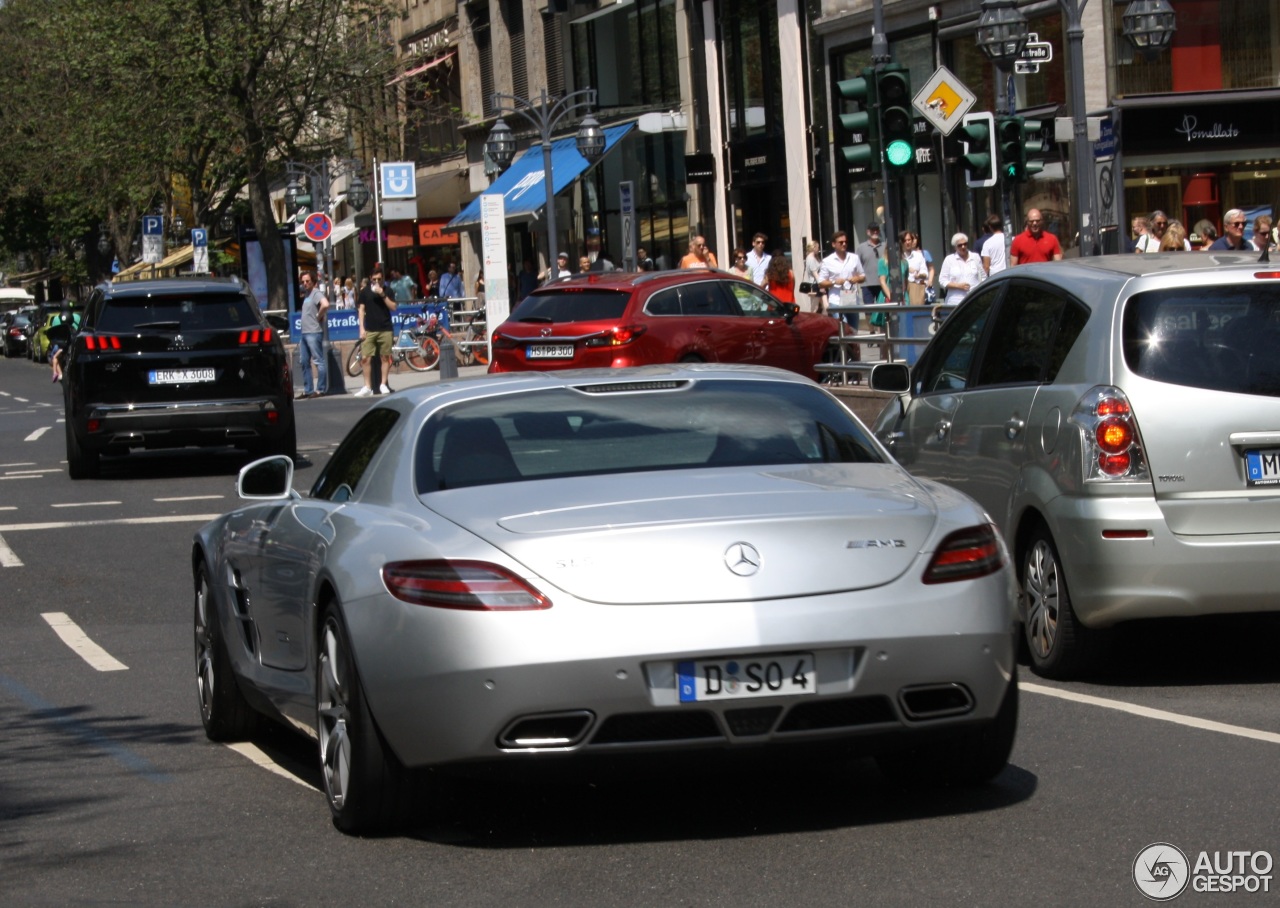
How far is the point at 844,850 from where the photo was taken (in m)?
5.56

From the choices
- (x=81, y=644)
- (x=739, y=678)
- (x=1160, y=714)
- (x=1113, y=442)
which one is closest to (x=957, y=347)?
(x=1113, y=442)

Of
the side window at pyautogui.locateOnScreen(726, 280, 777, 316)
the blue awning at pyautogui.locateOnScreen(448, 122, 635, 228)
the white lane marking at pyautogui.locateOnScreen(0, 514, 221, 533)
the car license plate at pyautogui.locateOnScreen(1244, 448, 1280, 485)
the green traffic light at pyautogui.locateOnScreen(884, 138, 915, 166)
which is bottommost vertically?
the white lane marking at pyautogui.locateOnScreen(0, 514, 221, 533)

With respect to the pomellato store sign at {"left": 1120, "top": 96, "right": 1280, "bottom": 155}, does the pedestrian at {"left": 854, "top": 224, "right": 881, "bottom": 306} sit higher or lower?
lower

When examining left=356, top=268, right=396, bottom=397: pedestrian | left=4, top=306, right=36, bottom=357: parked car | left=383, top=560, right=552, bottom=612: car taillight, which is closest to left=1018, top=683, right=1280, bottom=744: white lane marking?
left=383, top=560, right=552, bottom=612: car taillight

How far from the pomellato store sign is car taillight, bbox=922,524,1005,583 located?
2749 centimetres

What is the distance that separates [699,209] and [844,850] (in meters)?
41.1

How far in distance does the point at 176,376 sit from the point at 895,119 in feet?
23.3

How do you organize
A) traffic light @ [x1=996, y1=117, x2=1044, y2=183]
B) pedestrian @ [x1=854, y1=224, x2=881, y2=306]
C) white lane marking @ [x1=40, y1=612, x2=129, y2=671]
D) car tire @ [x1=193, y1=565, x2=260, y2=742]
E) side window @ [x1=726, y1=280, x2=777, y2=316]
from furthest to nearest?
1. pedestrian @ [x1=854, y1=224, x2=881, y2=306]
2. side window @ [x1=726, y1=280, x2=777, y2=316]
3. traffic light @ [x1=996, y1=117, x2=1044, y2=183]
4. white lane marking @ [x1=40, y1=612, x2=129, y2=671]
5. car tire @ [x1=193, y1=565, x2=260, y2=742]

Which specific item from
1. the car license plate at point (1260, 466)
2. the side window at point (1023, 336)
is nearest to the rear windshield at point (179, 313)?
the side window at point (1023, 336)

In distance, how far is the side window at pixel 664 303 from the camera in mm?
23219

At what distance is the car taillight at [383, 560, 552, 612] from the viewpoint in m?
5.39

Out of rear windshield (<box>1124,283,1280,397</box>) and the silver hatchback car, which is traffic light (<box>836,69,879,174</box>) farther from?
rear windshield (<box>1124,283,1280,397</box>)

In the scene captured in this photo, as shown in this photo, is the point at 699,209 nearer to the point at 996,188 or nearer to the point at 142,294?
the point at 996,188

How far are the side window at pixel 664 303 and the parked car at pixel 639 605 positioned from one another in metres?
16.9
